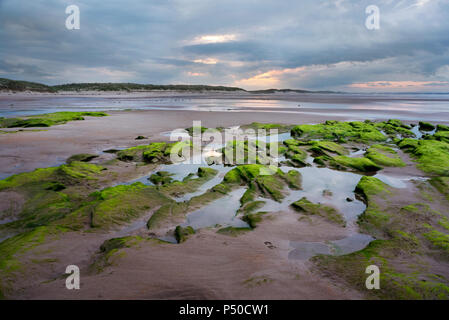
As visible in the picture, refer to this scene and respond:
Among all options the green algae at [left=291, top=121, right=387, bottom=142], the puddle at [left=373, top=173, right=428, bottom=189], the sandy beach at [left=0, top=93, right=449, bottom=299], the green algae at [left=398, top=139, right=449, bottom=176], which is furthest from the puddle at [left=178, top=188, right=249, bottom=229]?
the green algae at [left=291, top=121, right=387, bottom=142]

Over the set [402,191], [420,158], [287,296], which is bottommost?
[287,296]

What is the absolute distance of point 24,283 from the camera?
2.98 m

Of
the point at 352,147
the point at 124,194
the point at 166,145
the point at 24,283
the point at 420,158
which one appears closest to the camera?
the point at 24,283

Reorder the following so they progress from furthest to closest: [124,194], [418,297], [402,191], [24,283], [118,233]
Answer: [402,191], [124,194], [118,233], [24,283], [418,297]

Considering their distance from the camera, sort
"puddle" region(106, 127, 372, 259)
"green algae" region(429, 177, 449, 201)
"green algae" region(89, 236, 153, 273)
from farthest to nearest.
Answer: "green algae" region(429, 177, 449, 201) → "puddle" region(106, 127, 372, 259) → "green algae" region(89, 236, 153, 273)

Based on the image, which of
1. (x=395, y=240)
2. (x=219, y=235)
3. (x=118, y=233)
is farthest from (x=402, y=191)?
(x=118, y=233)

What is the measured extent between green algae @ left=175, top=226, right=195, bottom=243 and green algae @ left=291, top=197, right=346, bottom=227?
243cm

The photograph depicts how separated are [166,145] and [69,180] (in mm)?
4267

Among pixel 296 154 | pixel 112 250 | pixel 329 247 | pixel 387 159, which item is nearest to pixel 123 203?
pixel 112 250

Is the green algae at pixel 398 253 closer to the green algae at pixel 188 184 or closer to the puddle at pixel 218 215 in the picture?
the puddle at pixel 218 215

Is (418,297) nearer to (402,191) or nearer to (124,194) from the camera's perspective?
(402,191)

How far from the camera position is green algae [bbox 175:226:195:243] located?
4.08 metres

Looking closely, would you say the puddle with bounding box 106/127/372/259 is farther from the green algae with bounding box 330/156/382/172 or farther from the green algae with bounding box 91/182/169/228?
the green algae with bounding box 330/156/382/172

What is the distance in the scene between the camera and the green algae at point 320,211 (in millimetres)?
4805
